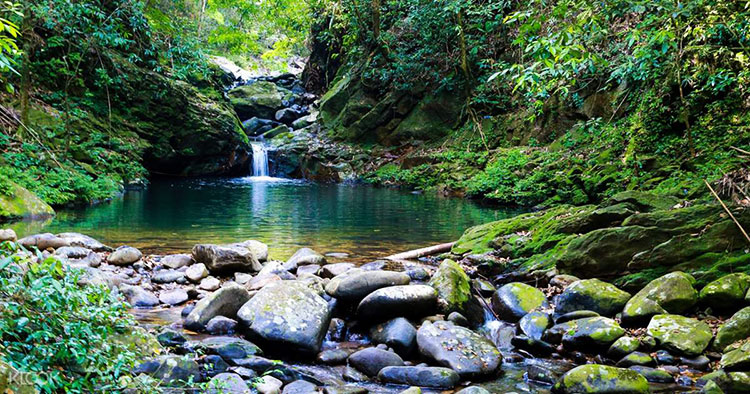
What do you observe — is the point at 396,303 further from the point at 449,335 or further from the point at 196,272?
the point at 196,272

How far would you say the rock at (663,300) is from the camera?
4.40 m

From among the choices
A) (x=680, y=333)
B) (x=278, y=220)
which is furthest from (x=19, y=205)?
(x=680, y=333)

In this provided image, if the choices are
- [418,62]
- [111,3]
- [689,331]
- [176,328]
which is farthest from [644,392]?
[418,62]

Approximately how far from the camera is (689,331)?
4.04 meters

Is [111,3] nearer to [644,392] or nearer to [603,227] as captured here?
[603,227]

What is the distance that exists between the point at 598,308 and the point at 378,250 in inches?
180

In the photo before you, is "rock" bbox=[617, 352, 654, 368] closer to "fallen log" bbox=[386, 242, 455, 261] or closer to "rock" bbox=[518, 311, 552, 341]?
"rock" bbox=[518, 311, 552, 341]

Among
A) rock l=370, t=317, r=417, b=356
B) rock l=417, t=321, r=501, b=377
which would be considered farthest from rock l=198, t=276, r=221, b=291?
rock l=417, t=321, r=501, b=377

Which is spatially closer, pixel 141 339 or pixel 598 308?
pixel 141 339

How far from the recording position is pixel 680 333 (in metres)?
4.04

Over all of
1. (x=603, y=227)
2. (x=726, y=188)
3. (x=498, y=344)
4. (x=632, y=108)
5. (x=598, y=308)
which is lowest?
(x=498, y=344)

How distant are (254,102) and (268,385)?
1295 inches

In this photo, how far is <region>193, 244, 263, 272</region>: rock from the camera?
6.61 m

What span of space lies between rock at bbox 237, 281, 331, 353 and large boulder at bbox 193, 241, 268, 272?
86.2 inches
